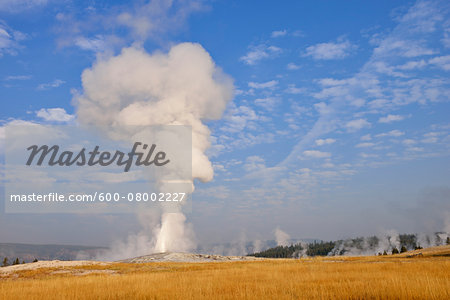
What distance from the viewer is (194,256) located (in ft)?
239

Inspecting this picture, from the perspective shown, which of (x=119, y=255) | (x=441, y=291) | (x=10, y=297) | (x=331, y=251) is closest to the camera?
(x=441, y=291)

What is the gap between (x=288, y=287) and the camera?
13695mm

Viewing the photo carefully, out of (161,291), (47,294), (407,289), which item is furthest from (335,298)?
(47,294)

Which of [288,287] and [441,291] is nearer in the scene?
[441,291]

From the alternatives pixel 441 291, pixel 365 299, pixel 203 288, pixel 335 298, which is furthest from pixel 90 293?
pixel 441 291

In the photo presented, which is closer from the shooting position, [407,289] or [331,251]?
[407,289]

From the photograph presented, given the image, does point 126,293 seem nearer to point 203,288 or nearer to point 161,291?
point 161,291

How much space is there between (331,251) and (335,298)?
20606 cm

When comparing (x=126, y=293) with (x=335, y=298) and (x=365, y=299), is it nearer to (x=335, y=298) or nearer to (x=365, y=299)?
(x=335, y=298)

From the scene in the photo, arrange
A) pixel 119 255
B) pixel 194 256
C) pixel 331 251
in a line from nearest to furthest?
pixel 194 256 → pixel 119 255 → pixel 331 251

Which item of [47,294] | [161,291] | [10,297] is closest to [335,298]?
[161,291]

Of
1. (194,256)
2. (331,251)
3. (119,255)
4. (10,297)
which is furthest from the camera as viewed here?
(331,251)

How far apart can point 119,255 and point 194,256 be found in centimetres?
12485

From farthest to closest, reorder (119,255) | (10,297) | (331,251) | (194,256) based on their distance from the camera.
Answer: (331,251) → (119,255) → (194,256) → (10,297)
